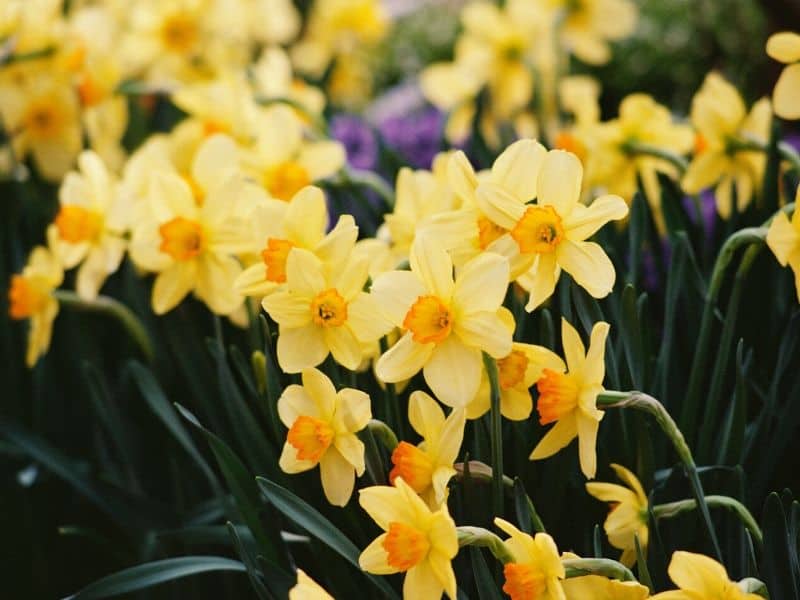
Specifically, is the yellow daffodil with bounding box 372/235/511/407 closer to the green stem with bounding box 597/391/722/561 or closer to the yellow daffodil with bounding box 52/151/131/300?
the green stem with bounding box 597/391/722/561

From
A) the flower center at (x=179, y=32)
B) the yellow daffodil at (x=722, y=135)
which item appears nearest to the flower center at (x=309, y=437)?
the yellow daffodil at (x=722, y=135)

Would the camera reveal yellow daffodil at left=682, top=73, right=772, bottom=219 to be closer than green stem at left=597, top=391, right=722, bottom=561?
No

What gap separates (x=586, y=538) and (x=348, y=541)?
0.88 ft

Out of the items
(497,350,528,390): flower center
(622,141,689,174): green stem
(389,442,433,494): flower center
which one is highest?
(622,141,689,174): green stem

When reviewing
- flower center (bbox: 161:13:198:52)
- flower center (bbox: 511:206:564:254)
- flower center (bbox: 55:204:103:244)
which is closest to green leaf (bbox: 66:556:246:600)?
flower center (bbox: 511:206:564:254)

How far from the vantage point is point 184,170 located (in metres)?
1.72

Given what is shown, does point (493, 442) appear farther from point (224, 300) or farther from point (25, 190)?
point (25, 190)

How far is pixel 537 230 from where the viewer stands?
3.01 feet

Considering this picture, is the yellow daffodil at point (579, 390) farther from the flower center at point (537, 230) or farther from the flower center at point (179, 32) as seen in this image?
the flower center at point (179, 32)

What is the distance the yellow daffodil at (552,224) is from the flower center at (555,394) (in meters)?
0.07

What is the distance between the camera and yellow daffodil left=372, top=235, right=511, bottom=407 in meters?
0.87

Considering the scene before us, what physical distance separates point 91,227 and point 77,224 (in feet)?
0.07

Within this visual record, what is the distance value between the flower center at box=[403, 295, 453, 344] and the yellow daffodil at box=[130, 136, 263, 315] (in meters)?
0.41

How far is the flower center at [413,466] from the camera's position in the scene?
901mm
